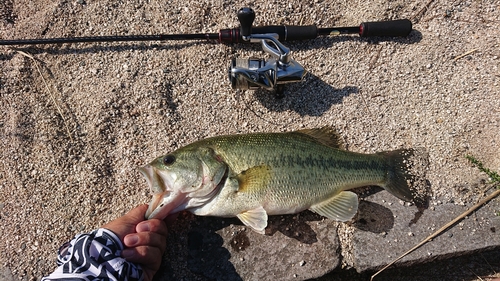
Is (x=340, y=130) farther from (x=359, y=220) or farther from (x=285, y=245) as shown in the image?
(x=285, y=245)

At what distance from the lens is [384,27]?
10.6ft

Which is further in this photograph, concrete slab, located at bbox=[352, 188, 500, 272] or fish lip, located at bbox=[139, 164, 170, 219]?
concrete slab, located at bbox=[352, 188, 500, 272]

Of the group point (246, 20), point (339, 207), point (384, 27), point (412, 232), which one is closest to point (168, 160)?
point (246, 20)

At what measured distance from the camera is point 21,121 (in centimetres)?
313

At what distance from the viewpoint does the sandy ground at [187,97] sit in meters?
3.02

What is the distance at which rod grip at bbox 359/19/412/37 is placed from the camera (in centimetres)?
323

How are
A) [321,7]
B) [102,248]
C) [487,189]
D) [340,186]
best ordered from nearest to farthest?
[102,248] < [340,186] < [487,189] < [321,7]

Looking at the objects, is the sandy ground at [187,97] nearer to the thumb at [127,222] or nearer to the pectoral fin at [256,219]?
the thumb at [127,222]

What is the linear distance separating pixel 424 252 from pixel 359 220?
1.86 ft

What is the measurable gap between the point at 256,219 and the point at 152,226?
0.79 m

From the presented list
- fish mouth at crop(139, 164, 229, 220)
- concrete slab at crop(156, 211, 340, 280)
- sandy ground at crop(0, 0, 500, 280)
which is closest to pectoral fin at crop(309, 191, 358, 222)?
concrete slab at crop(156, 211, 340, 280)

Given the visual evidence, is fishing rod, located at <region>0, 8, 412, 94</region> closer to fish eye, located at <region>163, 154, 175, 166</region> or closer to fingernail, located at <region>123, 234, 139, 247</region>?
fish eye, located at <region>163, 154, 175, 166</region>

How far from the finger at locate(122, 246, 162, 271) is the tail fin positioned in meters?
1.90

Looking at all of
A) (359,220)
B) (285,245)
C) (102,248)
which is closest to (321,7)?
(359,220)
